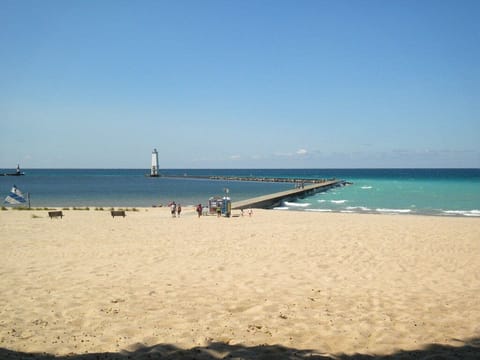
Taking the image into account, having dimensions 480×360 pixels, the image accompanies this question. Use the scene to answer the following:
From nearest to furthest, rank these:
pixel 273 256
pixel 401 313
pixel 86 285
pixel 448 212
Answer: pixel 401 313, pixel 86 285, pixel 273 256, pixel 448 212

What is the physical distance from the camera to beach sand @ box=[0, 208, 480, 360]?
5633 mm

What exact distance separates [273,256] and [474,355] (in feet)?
23.1

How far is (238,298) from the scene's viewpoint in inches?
309

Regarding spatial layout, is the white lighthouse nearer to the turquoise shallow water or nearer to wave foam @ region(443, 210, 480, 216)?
the turquoise shallow water

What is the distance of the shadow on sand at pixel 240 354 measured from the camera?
5215mm

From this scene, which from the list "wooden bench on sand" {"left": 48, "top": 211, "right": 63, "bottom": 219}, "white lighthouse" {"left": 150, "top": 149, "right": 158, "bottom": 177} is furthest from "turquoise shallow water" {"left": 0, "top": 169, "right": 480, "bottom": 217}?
"white lighthouse" {"left": 150, "top": 149, "right": 158, "bottom": 177}

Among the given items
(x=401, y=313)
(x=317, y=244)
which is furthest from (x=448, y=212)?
(x=401, y=313)

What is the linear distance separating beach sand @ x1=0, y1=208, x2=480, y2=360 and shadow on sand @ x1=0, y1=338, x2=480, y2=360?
0.08 feet

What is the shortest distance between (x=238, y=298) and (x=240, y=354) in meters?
2.53

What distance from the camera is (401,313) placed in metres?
7.05

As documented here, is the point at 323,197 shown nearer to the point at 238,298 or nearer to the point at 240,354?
the point at 238,298

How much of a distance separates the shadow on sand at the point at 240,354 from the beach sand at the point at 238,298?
25mm

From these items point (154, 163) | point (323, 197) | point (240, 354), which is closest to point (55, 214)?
point (240, 354)

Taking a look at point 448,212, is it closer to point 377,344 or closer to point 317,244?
point 317,244
